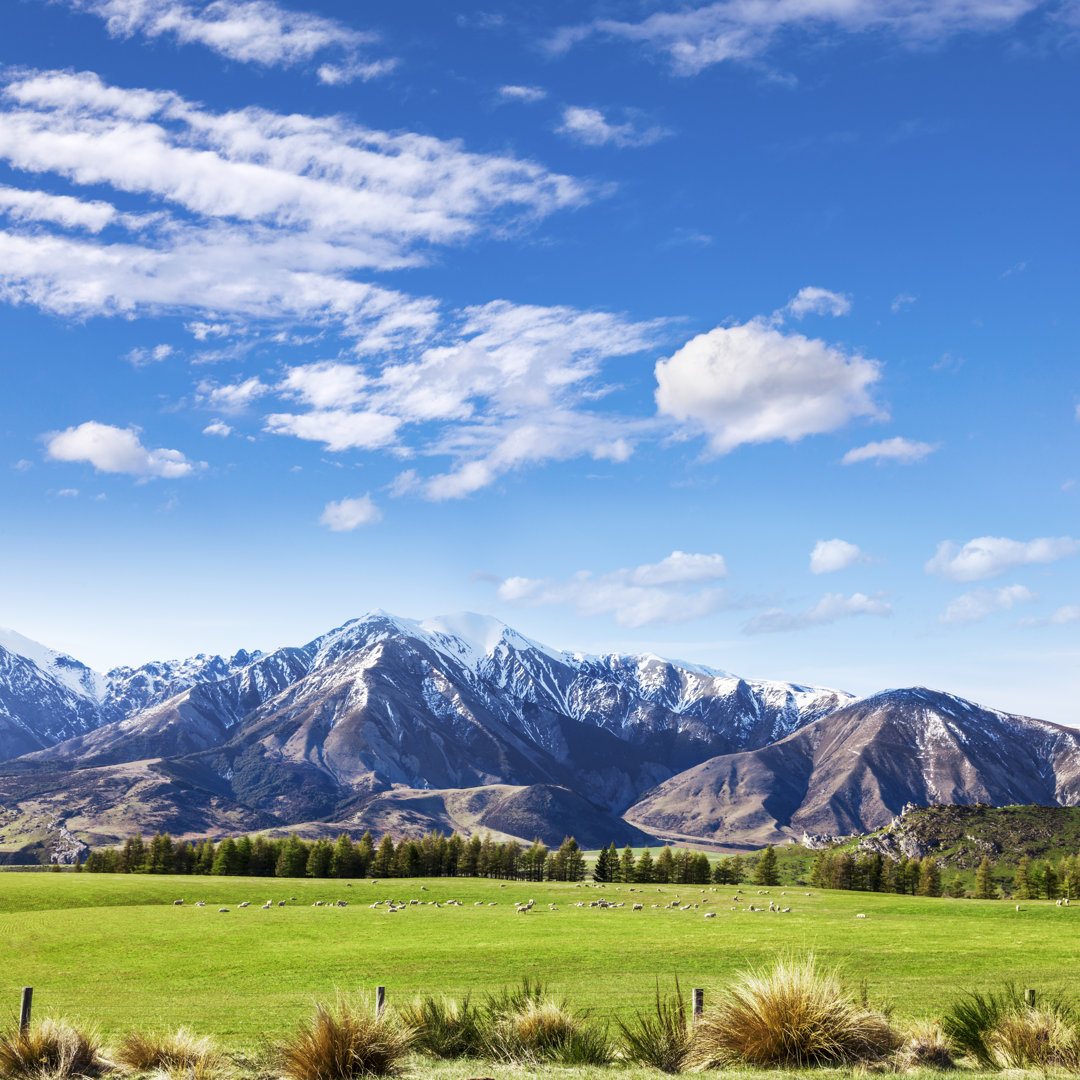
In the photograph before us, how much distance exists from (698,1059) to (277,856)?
15123 cm

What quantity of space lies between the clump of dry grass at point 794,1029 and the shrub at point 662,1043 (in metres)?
0.33

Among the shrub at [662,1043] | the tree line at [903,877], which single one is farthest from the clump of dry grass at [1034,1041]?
the tree line at [903,877]

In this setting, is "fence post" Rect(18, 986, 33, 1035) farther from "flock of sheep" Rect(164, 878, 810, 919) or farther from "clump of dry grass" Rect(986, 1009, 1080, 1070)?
"flock of sheep" Rect(164, 878, 810, 919)

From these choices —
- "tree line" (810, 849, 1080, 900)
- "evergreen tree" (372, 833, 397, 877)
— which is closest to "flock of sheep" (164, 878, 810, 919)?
"evergreen tree" (372, 833, 397, 877)

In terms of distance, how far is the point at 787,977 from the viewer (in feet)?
54.5

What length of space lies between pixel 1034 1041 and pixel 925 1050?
2.13 meters

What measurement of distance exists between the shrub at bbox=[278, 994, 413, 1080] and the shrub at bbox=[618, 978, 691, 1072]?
15.7 ft

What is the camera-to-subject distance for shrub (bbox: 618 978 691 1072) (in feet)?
54.7

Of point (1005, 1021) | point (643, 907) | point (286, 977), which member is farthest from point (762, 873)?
point (1005, 1021)

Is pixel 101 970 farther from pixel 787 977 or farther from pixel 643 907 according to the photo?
pixel 643 907

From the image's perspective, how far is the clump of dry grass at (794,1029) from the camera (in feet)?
52.7

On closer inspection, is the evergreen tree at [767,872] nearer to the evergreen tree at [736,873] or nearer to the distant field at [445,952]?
the evergreen tree at [736,873]

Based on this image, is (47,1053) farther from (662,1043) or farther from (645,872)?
(645,872)

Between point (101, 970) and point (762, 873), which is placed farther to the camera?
point (762, 873)
